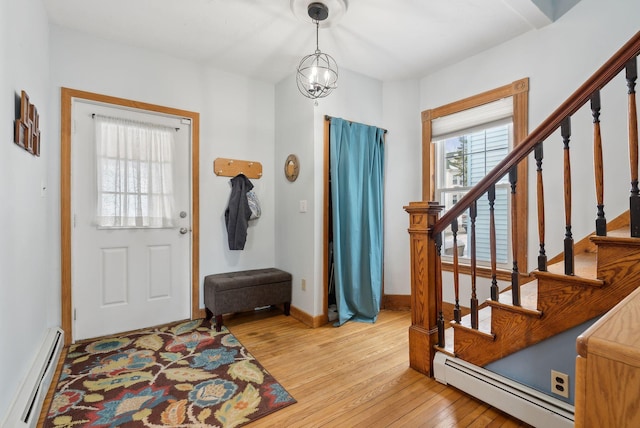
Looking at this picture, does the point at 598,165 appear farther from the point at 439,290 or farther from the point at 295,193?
the point at 295,193

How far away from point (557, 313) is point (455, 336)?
603 mm

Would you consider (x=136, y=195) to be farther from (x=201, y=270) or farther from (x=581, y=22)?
(x=581, y=22)

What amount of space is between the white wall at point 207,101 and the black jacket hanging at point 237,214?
0.28ft

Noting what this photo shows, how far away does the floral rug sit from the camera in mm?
1604

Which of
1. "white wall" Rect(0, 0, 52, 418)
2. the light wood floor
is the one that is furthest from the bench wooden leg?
"white wall" Rect(0, 0, 52, 418)

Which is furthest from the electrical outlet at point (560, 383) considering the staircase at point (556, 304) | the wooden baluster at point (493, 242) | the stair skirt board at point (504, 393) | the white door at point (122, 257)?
the white door at point (122, 257)

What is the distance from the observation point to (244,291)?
288 centimetres

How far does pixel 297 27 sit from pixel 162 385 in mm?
2721

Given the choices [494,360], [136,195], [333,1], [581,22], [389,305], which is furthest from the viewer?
[389,305]

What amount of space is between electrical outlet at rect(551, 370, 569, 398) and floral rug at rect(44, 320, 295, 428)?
1365mm

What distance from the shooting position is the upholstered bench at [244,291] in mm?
2775

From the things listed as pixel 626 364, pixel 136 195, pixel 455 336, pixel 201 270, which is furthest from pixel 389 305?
pixel 626 364

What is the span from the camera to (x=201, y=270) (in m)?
3.03

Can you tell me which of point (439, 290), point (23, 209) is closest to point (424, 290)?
point (439, 290)
